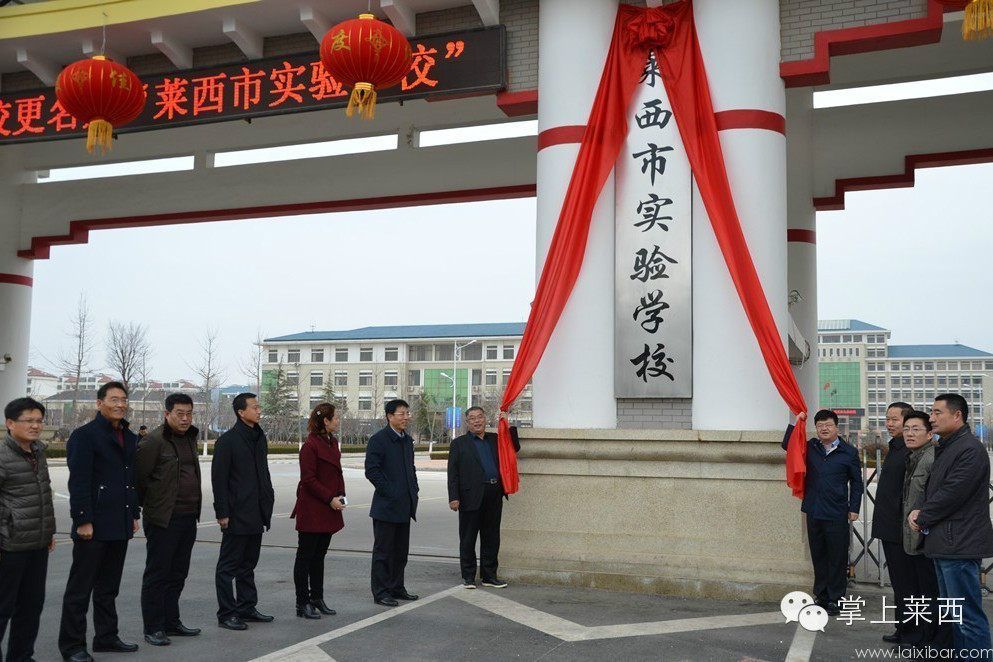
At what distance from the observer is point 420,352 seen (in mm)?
62500

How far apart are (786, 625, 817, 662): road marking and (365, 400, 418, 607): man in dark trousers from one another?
247 centimetres

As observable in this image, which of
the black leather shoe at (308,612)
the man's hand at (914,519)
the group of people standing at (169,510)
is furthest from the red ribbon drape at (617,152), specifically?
the man's hand at (914,519)

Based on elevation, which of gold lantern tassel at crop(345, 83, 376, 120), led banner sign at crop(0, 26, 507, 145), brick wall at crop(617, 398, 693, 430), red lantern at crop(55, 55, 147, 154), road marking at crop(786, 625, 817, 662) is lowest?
road marking at crop(786, 625, 817, 662)

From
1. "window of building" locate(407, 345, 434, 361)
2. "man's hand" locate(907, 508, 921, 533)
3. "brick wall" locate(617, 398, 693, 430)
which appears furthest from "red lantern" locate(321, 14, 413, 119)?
"window of building" locate(407, 345, 434, 361)

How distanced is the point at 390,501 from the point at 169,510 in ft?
4.94

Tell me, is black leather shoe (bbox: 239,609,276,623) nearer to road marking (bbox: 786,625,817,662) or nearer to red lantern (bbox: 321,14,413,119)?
road marking (bbox: 786,625,817,662)

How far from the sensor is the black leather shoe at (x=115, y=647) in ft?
15.0

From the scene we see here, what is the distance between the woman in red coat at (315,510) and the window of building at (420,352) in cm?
5635

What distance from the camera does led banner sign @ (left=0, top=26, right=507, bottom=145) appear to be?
734cm

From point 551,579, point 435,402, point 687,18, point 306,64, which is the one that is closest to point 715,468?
point 551,579

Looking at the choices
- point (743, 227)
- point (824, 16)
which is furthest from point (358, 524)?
point (824, 16)

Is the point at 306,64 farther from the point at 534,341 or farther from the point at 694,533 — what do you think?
the point at 694,533

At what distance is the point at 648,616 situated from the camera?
5.41 meters

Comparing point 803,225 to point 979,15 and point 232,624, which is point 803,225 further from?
point 232,624
